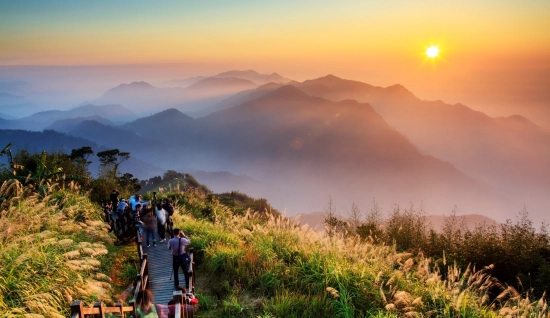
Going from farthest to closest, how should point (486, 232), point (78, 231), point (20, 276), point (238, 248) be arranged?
1. point (486, 232)
2. point (238, 248)
3. point (78, 231)
4. point (20, 276)

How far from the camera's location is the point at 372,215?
23.5 m

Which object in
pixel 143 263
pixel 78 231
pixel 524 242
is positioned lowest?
pixel 524 242

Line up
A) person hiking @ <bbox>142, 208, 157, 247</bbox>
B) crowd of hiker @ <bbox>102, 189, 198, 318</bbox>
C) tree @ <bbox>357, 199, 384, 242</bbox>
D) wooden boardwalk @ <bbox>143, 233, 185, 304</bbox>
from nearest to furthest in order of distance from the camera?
1. crowd of hiker @ <bbox>102, 189, 198, 318</bbox>
2. wooden boardwalk @ <bbox>143, 233, 185, 304</bbox>
3. person hiking @ <bbox>142, 208, 157, 247</bbox>
4. tree @ <bbox>357, 199, 384, 242</bbox>

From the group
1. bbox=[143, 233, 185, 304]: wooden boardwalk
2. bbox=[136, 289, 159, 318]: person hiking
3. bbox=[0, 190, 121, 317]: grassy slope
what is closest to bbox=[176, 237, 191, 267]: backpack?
bbox=[143, 233, 185, 304]: wooden boardwalk

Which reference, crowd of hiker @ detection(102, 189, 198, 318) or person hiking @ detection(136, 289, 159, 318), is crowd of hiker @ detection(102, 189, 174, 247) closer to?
crowd of hiker @ detection(102, 189, 198, 318)

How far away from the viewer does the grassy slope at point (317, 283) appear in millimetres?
A: 7931

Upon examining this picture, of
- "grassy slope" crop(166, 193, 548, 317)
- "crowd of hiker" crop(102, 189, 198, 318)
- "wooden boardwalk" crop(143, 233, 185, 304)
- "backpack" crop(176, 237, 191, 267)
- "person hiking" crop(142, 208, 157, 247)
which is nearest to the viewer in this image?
"crowd of hiker" crop(102, 189, 198, 318)

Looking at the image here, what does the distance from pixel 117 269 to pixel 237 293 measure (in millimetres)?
4166

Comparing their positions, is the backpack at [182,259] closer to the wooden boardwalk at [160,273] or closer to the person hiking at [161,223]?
the wooden boardwalk at [160,273]

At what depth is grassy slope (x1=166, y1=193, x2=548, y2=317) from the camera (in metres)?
7.93

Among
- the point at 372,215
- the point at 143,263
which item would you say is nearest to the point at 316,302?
the point at 143,263

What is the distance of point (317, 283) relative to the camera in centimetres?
898

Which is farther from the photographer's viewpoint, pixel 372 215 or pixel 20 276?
pixel 372 215

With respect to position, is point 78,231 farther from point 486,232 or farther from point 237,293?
point 486,232
